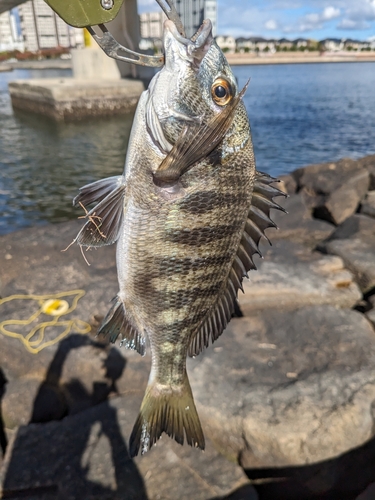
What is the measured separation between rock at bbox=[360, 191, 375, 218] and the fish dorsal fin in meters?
7.76

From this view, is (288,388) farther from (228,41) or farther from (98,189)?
(228,41)

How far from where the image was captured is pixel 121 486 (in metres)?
3.20

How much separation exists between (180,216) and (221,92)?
0.62 metres

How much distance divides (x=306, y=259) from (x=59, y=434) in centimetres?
449

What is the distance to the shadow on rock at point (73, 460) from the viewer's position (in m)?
3.20

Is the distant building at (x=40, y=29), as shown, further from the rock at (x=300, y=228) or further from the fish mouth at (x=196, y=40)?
the fish mouth at (x=196, y=40)

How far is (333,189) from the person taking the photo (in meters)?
10.3

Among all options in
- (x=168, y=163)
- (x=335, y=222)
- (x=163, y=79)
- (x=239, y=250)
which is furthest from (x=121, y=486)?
(x=335, y=222)

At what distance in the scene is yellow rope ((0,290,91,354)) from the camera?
15.4 ft

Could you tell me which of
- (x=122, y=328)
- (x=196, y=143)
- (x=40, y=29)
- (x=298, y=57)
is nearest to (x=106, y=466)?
(x=122, y=328)

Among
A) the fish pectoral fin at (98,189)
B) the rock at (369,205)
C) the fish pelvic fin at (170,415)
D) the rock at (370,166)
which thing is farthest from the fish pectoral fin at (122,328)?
the rock at (370,166)

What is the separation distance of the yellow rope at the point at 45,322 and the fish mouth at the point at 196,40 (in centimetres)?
387

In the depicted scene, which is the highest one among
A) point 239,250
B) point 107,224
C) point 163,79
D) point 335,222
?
point 163,79

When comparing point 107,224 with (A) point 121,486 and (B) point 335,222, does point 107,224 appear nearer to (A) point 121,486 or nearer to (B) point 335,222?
(A) point 121,486
